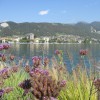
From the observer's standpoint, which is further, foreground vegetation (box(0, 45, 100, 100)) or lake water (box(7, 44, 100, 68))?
lake water (box(7, 44, 100, 68))

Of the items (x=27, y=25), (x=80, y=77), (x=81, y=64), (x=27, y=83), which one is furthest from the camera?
(x=27, y=25)

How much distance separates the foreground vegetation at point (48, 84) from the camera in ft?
7.90

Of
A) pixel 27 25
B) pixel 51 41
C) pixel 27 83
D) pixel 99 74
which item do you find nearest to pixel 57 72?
pixel 99 74

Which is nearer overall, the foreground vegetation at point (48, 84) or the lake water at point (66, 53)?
the foreground vegetation at point (48, 84)

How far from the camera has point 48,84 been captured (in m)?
2.44

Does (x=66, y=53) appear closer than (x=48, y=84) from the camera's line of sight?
No

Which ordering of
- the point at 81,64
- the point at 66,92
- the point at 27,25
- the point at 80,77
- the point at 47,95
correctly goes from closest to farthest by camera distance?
the point at 47,95, the point at 66,92, the point at 80,77, the point at 81,64, the point at 27,25

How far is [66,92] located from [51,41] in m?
137

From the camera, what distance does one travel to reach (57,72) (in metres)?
8.55

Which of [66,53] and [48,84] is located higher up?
[48,84]

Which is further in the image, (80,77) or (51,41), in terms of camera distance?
(51,41)

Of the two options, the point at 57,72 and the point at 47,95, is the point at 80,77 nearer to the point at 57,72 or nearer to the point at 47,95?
the point at 57,72

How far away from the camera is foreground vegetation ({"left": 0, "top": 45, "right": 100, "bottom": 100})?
241 cm

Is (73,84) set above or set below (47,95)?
below
